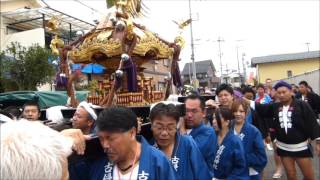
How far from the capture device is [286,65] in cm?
4053

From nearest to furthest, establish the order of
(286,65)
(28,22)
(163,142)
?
(163,142) → (28,22) → (286,65)

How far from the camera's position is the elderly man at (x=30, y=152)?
1383 mm

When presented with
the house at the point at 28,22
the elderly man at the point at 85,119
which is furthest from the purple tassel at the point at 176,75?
the house at the point at 28,22

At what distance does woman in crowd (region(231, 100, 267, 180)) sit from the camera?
459 cm

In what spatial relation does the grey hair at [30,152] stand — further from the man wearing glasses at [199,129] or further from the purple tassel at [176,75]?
the purple tassel at [176,75]

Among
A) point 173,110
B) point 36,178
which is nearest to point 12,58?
point 173,110

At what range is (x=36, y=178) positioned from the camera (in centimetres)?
140

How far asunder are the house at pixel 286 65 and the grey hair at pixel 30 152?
3990 centimetres

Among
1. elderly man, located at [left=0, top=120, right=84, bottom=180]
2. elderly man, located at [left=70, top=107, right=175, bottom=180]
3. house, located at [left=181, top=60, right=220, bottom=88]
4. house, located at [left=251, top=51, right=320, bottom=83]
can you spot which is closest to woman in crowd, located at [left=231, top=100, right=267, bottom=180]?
elderly man, located at [left=70, top=107, right=175, bottom=180]

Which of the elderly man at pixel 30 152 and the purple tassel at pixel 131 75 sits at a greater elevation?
the purple tassel at pixel 131 75

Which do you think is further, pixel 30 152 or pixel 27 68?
pixel 27 68

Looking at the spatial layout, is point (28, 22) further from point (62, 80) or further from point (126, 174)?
point (126, 174)

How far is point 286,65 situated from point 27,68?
3115 cm

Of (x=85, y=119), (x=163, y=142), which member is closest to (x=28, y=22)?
(x=85, y=119)
